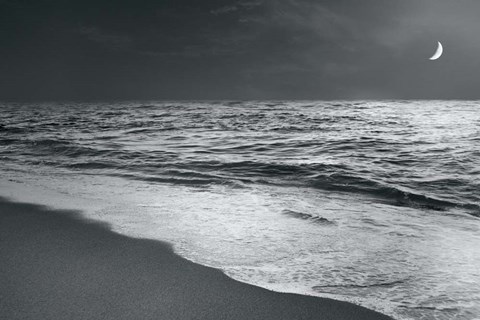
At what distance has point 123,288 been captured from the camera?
281 centimetres

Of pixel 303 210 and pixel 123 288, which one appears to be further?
pixel 303 210

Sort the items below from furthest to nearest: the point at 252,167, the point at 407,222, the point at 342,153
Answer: the point at 342,153, the point at 252,167, the point at 407,222

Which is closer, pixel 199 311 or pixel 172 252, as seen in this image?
pixel 199 311

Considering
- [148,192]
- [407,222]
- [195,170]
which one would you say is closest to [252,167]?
[195,170]

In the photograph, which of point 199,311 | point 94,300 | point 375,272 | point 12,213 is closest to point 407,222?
point 375,272

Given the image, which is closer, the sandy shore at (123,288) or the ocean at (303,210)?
the sandy shore at (123,288)

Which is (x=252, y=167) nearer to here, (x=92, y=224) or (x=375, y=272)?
(x=92, y=224)

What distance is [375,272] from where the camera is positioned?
3352mm

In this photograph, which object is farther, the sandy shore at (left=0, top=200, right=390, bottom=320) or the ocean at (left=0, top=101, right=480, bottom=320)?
the ocean at (left=0, top=101, right=480, bottom=320)

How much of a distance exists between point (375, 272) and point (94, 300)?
224 centimetres

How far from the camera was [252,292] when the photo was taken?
285cm

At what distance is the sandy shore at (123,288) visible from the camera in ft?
8.22

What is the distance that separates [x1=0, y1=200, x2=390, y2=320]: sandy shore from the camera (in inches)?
98.7

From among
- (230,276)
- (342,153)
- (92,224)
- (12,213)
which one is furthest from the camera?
(342,153)
